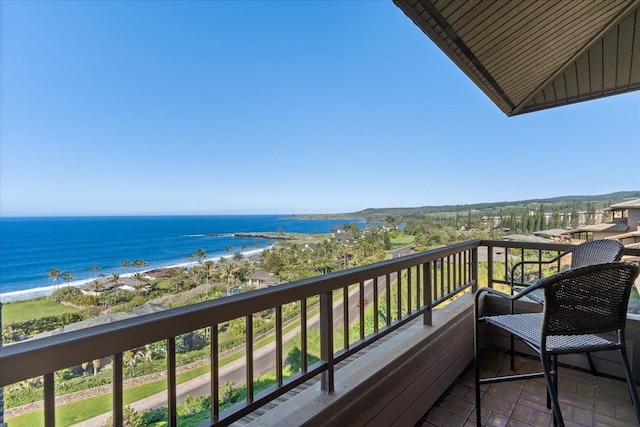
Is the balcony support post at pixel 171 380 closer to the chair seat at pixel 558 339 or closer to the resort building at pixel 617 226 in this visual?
the chair seat at pixel 558 339

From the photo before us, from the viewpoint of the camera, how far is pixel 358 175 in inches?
960

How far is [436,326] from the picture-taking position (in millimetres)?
2299

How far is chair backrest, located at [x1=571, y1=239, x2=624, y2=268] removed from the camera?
2.23 meters

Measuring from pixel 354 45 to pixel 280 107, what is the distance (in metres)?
7.74

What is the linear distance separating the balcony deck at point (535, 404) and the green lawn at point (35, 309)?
30.4 feet

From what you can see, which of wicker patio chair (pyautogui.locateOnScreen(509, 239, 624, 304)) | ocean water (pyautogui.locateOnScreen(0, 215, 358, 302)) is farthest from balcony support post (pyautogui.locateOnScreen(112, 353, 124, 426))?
ocean water (pyautogui.locateOnScreen(0, 215, 358, 302))

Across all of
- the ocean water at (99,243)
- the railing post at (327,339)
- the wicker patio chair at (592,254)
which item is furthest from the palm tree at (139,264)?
the wicker patio chair at (592,254)

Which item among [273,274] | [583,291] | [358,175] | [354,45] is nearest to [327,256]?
[273,274]

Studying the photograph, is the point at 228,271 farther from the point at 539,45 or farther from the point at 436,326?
the point at 539,45

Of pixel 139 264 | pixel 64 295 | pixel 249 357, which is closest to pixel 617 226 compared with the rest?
pixel 249 357

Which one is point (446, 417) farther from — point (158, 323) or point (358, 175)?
point (358, 175)

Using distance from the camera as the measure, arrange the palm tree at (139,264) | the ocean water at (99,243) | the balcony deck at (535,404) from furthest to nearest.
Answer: the palm tree at (139,264)
the ocean water at (99,243)
the balcony deck at (535,404)

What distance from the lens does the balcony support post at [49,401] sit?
691 mm

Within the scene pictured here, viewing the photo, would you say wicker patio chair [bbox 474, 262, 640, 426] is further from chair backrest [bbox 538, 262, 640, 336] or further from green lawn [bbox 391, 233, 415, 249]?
green lawn [bbox 391, 233, 415, 249]
